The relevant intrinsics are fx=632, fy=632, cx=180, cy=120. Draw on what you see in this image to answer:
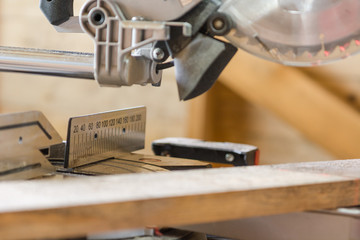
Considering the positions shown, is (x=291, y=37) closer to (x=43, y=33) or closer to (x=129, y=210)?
(x=129, y=210)

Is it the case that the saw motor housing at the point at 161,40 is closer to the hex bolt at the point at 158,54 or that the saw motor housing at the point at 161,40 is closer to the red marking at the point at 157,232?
the hex bolt at the point at 158,54

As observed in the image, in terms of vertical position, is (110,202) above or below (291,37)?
below

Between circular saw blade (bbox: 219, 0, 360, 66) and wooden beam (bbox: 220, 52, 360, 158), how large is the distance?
4.74 ft

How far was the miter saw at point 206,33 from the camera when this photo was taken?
112 cm

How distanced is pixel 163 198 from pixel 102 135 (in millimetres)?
603

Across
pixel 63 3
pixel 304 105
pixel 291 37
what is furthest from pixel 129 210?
pixel 304 105

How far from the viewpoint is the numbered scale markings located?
4.23 feet

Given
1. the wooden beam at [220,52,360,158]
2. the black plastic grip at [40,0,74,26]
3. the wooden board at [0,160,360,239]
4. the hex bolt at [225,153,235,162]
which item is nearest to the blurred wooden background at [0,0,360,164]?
the wooden beam at [220,52,360,158]

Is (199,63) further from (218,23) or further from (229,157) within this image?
(229,157)

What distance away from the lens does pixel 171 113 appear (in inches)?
116

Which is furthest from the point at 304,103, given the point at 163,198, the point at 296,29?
the point at 163,198

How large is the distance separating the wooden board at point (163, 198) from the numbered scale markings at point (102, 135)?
39cm

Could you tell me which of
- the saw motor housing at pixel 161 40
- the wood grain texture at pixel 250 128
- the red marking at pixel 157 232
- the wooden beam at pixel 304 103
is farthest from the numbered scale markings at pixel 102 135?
the wood grain texture at pixel 250 128

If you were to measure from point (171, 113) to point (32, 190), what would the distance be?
2.14 m
